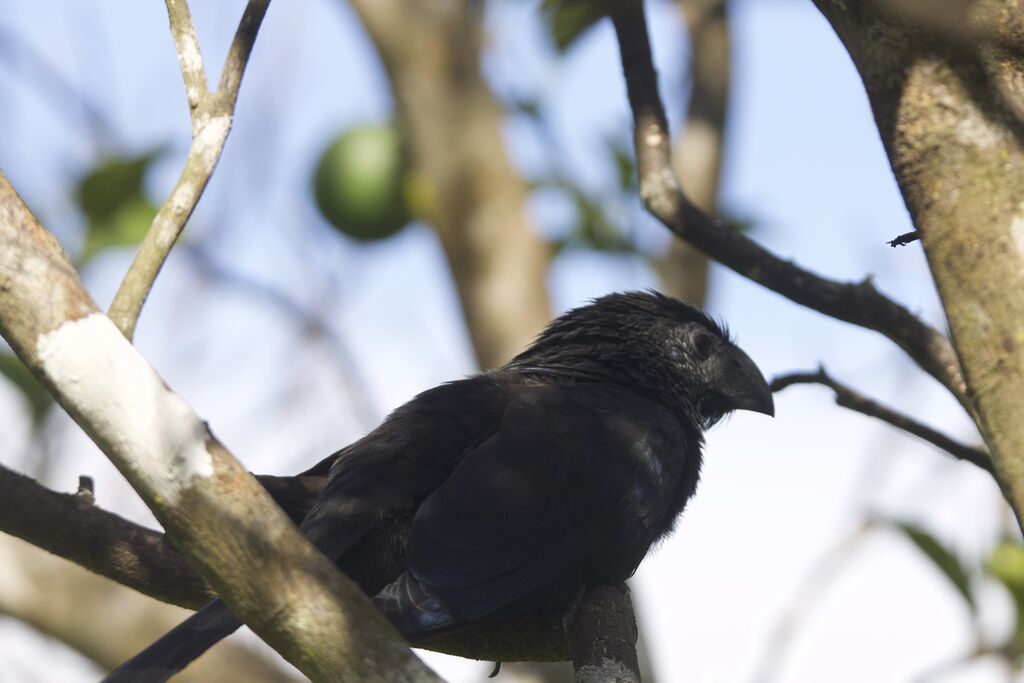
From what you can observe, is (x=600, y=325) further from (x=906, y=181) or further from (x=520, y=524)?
(x=906, y=181)

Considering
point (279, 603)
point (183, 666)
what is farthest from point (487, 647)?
point (279, 603)

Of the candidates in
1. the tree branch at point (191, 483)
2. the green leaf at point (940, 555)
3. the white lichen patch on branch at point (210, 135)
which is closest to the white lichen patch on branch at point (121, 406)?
the tree branch at point (191, 483)

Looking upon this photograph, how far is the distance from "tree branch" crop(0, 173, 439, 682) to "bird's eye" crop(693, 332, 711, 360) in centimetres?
222

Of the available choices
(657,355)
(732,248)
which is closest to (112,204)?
(657,355)

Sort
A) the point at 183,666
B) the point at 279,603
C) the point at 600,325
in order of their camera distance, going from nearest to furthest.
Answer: the point at 279,603 < the point at 183,666 < the point at 600,325

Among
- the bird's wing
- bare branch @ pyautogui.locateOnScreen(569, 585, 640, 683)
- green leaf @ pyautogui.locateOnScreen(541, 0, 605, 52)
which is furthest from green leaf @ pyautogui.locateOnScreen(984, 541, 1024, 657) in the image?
green leaf @ pyautogui.locateOnScreen(541, 0, 605, 52)

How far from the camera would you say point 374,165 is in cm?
613

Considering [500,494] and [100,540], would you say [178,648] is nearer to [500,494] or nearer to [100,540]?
[100,540]

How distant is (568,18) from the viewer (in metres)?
4.13

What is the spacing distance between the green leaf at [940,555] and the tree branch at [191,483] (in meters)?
3.08

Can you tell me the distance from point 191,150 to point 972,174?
1.66 metres

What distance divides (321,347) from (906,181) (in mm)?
5553

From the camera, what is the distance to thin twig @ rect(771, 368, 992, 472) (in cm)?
285

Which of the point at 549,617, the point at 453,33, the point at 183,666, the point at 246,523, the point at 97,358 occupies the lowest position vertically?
the point at 549,617
